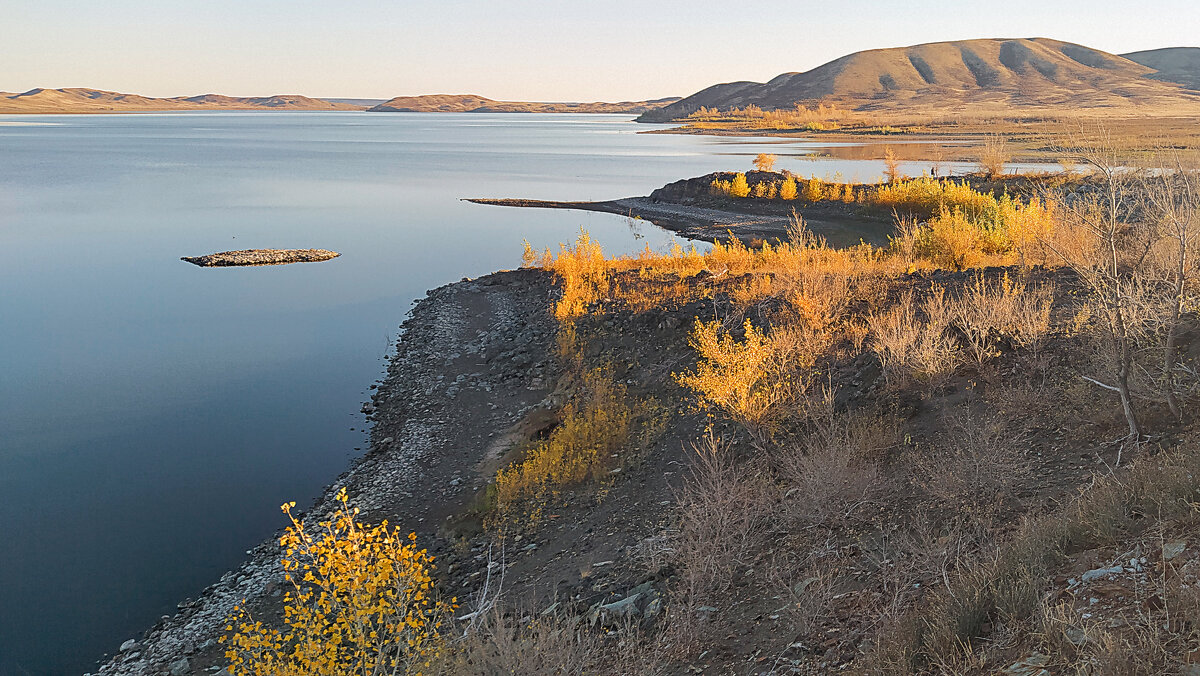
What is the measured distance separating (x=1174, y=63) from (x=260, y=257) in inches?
6698

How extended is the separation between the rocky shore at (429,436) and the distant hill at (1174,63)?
13762 centimetres

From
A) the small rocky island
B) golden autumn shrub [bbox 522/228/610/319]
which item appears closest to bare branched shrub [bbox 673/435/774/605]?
golden autumn shrub [bbox 522/228/610/319]

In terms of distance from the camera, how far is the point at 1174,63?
446 ft

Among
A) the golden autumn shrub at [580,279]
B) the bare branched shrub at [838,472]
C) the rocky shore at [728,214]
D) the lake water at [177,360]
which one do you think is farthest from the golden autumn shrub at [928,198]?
the bare branched shrub at [838,472]

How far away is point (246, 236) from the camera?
1220 inches


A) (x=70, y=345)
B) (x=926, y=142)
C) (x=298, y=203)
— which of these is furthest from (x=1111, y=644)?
(x=926, y=142)

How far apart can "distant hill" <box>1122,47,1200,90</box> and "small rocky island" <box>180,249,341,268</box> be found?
136135 mm

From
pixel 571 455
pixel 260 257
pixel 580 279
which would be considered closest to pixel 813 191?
pixel 580 279

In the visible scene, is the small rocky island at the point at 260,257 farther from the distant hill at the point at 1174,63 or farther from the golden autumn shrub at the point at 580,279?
the distant hill at the point at 1174,63

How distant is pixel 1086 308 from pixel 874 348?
95.8 inches

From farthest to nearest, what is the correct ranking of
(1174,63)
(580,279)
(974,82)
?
1. (974,82)
2. (1174,63)
3. (580,279)

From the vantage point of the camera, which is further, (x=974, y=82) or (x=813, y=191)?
(x=974, y=82)

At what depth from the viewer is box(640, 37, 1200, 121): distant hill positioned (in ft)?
346

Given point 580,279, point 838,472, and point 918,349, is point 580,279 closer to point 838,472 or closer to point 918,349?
point 918,349
